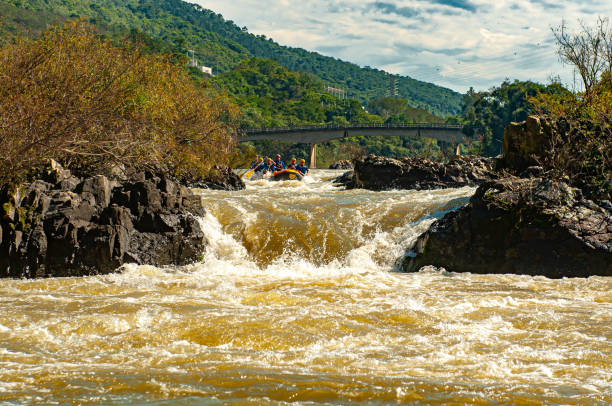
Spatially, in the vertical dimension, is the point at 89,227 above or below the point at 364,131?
below

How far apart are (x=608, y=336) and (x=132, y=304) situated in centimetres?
633

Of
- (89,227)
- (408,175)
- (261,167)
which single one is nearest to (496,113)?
(261,167)

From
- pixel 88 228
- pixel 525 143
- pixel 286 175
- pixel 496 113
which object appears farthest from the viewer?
pixel 496 113

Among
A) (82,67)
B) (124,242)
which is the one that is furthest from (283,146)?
(124,242)

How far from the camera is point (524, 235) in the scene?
39.5ft

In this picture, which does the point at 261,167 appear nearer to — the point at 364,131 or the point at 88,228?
the point at 88,228

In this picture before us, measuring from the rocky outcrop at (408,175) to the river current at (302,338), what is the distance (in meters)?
15.5

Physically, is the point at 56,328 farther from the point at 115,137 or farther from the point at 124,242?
the point at 115,137

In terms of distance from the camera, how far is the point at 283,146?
93312 mm

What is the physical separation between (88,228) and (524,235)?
908 centimetres

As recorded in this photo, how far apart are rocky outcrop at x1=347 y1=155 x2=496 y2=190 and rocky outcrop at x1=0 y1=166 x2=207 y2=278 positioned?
1573cm

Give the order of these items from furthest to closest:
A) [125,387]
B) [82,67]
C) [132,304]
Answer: [82,67] < [132,304] < [125,387]

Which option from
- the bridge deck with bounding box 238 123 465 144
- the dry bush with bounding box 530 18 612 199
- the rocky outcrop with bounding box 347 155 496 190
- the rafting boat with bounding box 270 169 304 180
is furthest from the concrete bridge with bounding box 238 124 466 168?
the dry bush with bounding box 530 18 612 199

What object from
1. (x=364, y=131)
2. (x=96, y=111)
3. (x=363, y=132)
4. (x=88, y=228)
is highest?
(x=364, y=131)
